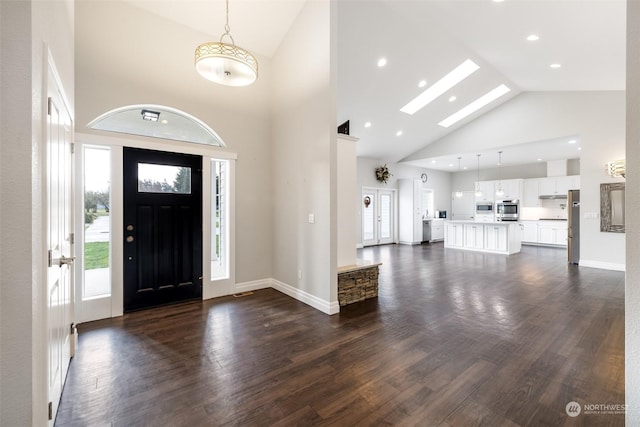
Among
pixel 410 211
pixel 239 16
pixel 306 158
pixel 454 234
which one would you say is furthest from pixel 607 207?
pixel 239 16

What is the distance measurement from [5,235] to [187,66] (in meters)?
3.47

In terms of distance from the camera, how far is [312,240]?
3740 mm

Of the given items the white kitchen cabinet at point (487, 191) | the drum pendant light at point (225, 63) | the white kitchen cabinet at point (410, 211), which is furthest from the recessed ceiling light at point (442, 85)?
the white kitchen cabinet at point (487, 191)

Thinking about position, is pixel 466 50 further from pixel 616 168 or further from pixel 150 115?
pixel 150 115

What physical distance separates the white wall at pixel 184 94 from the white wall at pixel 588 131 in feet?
23.1

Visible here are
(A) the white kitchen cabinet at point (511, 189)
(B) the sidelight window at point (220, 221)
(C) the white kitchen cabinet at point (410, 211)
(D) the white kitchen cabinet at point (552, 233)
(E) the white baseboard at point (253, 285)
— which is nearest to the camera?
(B) the sidelight window at point (220, 221)

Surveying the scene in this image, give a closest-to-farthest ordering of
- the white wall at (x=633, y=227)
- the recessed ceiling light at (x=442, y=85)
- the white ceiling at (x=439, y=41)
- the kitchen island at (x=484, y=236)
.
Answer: the white wall at (x=633, y=227) < the white ceiling at (x=439, y=41) < the recessed ceiling light at (x=442, y=85) < the kitchen island at (x=484, y=236)

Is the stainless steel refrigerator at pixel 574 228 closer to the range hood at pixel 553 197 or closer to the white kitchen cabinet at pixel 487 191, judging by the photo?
the range hood at pixel 553 197

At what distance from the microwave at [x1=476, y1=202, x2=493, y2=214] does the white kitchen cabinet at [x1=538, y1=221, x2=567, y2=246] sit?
166 centimetres

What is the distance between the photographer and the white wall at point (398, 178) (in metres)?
9.55

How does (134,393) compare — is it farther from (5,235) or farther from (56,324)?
(5,235)

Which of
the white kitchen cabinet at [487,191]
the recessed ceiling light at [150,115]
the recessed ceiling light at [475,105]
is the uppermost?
the recessed ceiling light at [475,105]

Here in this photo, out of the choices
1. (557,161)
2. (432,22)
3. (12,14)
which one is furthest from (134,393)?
(557,161)

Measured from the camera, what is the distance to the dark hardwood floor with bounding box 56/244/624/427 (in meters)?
1.80
